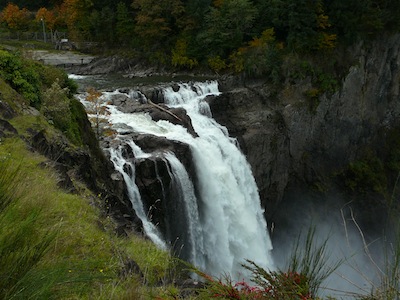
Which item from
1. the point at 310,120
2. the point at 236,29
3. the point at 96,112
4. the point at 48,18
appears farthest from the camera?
the point at 48,18

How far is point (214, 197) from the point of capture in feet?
46.2

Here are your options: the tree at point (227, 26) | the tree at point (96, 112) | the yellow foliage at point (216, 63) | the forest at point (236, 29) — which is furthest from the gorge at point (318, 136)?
the tree at point (227, 26)

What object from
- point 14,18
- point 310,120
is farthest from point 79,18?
point 310,120

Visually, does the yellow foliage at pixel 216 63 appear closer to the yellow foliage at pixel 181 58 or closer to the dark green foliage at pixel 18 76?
the yellow foliage at pixel 181 58

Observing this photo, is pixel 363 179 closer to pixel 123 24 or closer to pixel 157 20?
pixel 157 20

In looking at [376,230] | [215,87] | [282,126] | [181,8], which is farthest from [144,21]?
[376,230]

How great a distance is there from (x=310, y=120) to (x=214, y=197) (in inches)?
415

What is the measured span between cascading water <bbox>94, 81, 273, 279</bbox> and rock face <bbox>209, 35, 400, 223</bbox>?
99.6 inches

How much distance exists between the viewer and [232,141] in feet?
56.3

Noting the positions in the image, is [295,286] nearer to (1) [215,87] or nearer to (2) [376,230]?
(1) [215,87]

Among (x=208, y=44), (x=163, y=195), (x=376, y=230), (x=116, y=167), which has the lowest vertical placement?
(x=376, y=230)

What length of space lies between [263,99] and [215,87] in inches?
114

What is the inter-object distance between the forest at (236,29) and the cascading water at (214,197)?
8.56m

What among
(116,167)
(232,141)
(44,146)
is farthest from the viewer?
(232,141)
